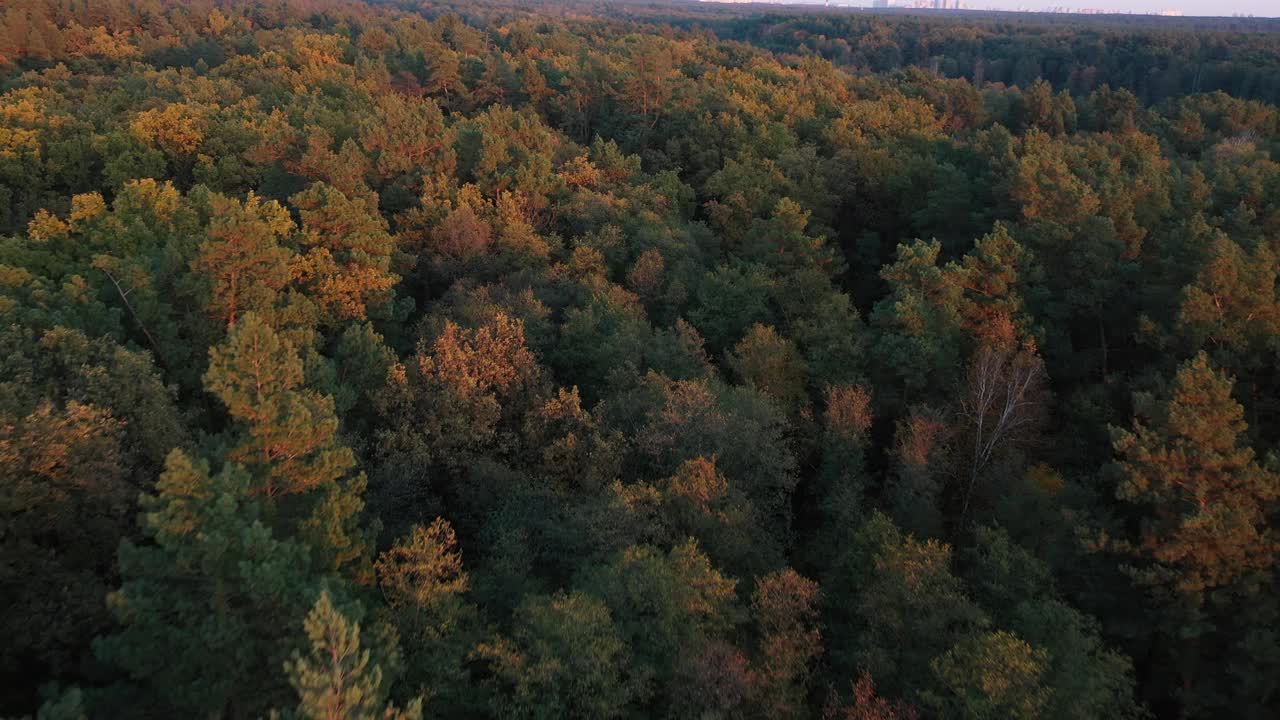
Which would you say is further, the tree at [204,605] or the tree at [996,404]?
the tree at [996,404]

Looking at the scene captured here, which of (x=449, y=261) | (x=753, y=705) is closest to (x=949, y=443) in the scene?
(x=753, y=705)

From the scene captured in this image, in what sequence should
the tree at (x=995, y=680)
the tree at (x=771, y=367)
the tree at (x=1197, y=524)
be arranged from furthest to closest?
the tree at (x=771, y=367)
the tree at (x=1197, y=524)
the tree at (x=995, y=680)

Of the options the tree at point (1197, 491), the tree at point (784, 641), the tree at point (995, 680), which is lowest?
the tree at point (784, 641)

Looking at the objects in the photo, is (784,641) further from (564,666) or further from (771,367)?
(771,367)

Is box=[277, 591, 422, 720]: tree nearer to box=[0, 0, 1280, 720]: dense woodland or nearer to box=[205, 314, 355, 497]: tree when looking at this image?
box=[0, 0, 1280, 720]: dense woodland

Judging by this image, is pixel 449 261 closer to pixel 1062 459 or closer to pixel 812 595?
pixel 812 595

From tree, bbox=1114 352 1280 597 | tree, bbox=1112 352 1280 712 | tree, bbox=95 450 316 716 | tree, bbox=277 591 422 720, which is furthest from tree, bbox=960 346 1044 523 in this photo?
tree, bbox=95 450 316 716

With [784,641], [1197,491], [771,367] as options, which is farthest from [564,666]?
[771,367]

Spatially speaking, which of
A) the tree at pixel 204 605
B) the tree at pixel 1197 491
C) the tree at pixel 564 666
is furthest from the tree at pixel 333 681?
the tree at pixel 1197 491

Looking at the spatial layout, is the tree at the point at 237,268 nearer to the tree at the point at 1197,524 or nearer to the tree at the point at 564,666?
the tree at the point at 564,666
